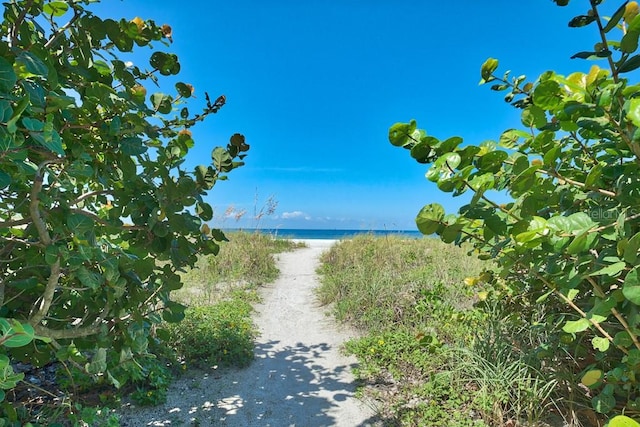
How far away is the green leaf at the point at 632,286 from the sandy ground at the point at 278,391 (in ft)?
6.73

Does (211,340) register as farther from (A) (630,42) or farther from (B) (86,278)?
(A) (630,42)

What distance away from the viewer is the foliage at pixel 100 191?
1222 millimetres

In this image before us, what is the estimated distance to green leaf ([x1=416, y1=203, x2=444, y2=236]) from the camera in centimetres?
115

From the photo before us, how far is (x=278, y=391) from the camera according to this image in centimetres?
301

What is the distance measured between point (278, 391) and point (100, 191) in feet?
7.45

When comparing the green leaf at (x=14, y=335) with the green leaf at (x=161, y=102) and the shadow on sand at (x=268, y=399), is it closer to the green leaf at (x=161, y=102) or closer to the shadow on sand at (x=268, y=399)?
the green leaf at (x=161, y=102)

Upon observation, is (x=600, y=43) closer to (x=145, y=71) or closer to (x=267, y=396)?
(x=145, y=71)

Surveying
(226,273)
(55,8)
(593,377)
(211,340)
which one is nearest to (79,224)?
(55,8)

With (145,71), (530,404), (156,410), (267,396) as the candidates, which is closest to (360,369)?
(267,396)

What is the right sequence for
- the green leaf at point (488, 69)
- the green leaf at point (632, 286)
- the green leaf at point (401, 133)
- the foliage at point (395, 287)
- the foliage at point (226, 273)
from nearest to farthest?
1. the green leaf at point (632, 286)
2. the green leaf at point (401, 133)
3. the green leaf at point (488, 69)
4. the foliage at point (395, 287)
5. the foliage at point (226, 273)

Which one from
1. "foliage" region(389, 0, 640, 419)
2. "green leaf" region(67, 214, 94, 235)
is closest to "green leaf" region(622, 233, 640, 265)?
"foliage" region(389, 0, 640, 419)

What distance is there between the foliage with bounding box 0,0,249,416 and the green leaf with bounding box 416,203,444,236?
30.5 inches

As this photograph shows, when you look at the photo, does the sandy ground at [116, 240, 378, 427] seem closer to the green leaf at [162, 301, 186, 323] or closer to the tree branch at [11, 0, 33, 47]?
the green leaf at [162, 301, 186, 323]

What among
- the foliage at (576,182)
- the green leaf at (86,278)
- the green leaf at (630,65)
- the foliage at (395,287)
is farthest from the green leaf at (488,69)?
the foliage at (395,287)
